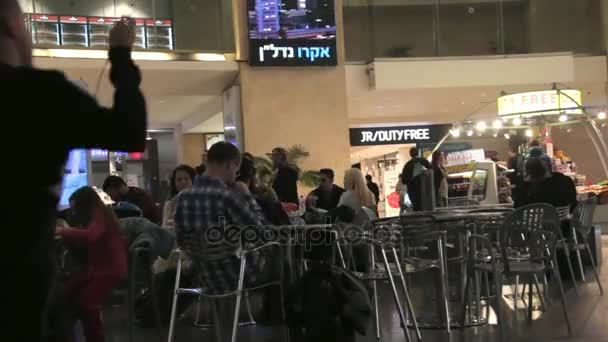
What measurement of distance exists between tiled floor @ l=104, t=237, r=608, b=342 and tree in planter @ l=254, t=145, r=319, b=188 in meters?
2.93

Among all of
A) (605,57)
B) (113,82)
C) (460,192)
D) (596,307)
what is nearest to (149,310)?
(596,307)

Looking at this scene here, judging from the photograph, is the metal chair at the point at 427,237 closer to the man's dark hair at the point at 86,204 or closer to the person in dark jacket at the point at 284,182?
the man's dark hair at the point at 86,204

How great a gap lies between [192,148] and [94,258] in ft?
45.8

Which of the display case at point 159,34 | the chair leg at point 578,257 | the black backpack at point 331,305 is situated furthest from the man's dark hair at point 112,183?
the display case at point 159,34

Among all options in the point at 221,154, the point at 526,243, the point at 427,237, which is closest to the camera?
the point at 221,154

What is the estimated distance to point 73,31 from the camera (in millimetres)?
9703

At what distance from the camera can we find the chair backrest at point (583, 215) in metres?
5.41

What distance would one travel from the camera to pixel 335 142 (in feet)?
35.4

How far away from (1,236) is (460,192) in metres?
9.54

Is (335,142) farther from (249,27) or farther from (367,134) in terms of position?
(367,134)

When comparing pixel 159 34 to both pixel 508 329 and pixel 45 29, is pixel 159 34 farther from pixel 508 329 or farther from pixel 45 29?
pixel 508 329

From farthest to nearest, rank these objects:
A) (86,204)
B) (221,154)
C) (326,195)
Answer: (326,195) < (221,154) < (86,204)

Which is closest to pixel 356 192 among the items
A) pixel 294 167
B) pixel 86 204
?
pixel 86 204

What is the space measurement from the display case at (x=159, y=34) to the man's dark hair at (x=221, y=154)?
22.6 feet
